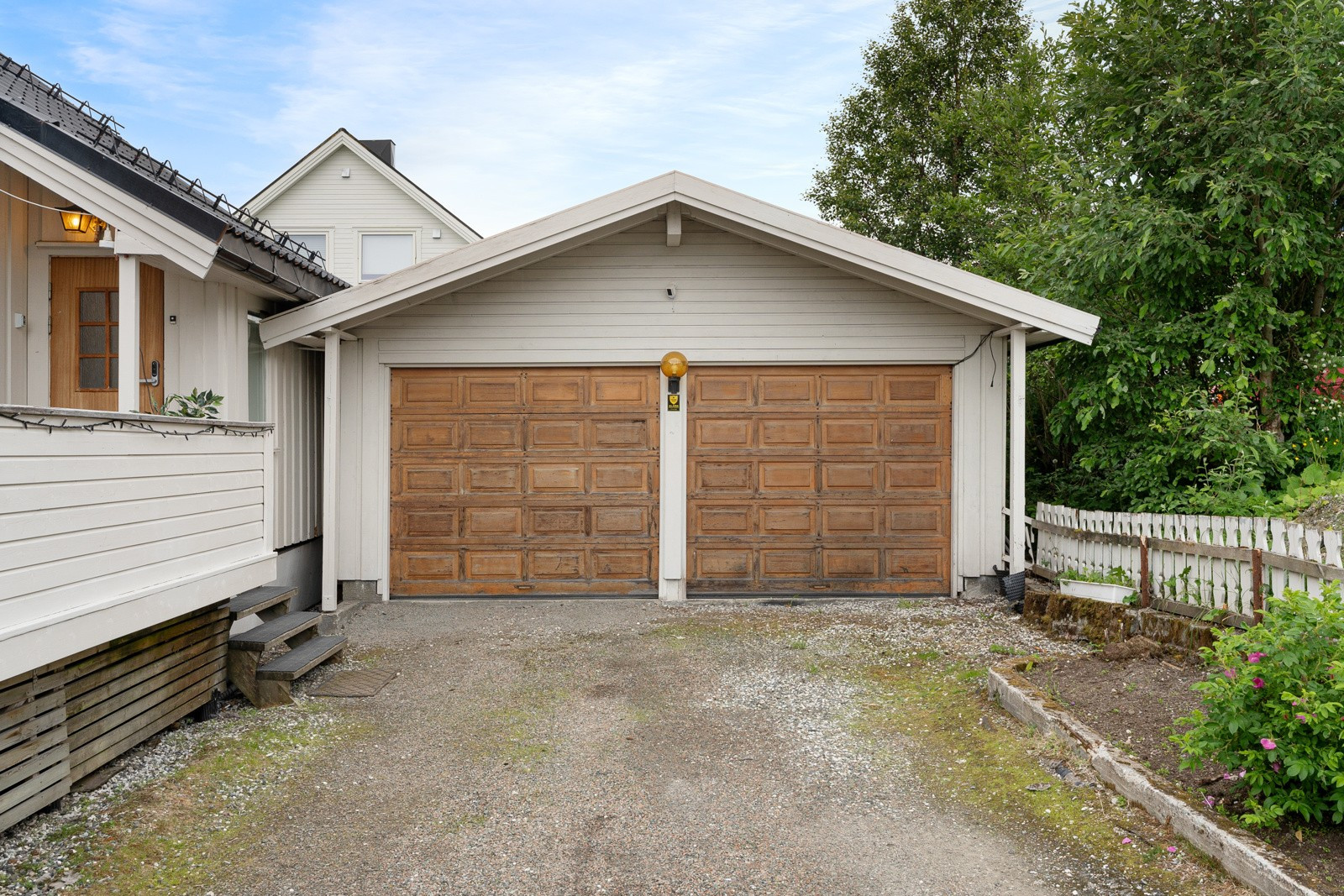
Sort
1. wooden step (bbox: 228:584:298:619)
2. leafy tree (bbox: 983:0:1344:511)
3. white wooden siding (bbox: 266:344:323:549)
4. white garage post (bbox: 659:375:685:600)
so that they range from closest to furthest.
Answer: wooden step (bbox: 228:584:298:619) < leafy tree (bbox: 983:0:1344:511) < white wooden siding (bbox: 266:344:323:549) < white garage post (bbox: 659:375:685:600)

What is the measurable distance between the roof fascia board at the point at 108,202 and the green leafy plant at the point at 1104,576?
23.0ft

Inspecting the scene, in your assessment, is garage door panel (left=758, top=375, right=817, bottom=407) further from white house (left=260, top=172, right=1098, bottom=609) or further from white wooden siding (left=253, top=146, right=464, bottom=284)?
white wooden siding (left=253, top=146, right=464, bottom=284)

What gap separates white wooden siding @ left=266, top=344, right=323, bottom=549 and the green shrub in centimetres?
742

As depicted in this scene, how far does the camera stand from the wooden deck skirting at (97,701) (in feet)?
12.2

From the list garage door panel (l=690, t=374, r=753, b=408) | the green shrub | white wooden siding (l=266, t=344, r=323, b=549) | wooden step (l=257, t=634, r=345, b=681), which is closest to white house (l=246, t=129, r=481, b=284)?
white wooden siding (l=266, t=344, r=323, b=549)

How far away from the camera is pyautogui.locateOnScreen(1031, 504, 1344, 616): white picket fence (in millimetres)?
5297

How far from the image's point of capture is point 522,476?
908cm

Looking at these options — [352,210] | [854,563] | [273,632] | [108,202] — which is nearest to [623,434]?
[854,563]

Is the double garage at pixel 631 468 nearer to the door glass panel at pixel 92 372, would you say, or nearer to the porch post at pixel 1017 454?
the porch post at pixel 1017 454

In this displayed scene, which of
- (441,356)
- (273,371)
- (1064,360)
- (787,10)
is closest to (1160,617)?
(1064,360)

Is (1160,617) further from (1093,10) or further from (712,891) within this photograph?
(1093,10)

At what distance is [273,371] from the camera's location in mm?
8180

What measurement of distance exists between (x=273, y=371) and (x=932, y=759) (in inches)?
257

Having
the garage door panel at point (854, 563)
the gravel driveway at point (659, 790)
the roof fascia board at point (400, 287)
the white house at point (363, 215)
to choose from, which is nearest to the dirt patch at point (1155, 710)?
the gravel driveway at point (659, 790)
